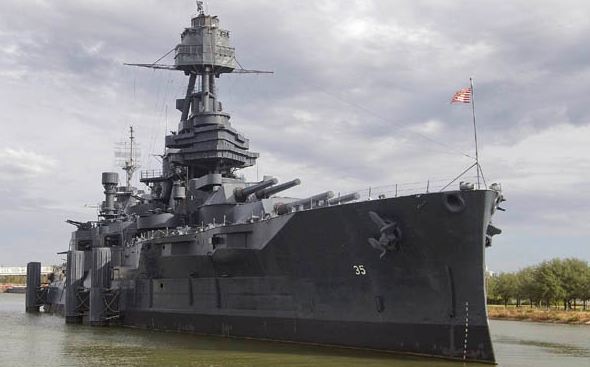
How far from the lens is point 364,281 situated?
21.3 m

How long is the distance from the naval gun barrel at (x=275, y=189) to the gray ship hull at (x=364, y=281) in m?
2.27

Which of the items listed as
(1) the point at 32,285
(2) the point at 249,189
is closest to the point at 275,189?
(2) the point at 249,189

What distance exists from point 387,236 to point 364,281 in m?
2.21

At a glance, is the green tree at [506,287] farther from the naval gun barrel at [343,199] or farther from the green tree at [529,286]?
the naval gun barrel at [343,199]

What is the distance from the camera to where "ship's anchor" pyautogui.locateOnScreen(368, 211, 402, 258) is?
1978 cm

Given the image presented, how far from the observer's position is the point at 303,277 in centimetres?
2303

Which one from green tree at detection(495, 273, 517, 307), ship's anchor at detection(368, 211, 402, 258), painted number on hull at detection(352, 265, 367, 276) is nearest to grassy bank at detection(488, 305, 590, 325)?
green tree at detection(495, 273, 517, 307)

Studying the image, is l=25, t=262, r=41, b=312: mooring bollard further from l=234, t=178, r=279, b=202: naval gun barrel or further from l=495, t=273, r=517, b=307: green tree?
l=495, t=273, r=517, b=307: green tree

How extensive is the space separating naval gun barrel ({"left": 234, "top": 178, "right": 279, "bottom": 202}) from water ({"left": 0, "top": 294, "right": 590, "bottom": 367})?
602 cm

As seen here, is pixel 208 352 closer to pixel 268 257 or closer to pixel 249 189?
pixel 268 257

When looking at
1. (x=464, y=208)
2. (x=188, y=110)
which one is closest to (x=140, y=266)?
(x=188, y=110)

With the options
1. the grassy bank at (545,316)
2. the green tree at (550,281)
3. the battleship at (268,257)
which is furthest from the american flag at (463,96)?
the green tree at (550,281)

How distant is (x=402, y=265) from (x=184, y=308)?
12323 mm

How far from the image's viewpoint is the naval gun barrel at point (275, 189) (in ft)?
83.7
